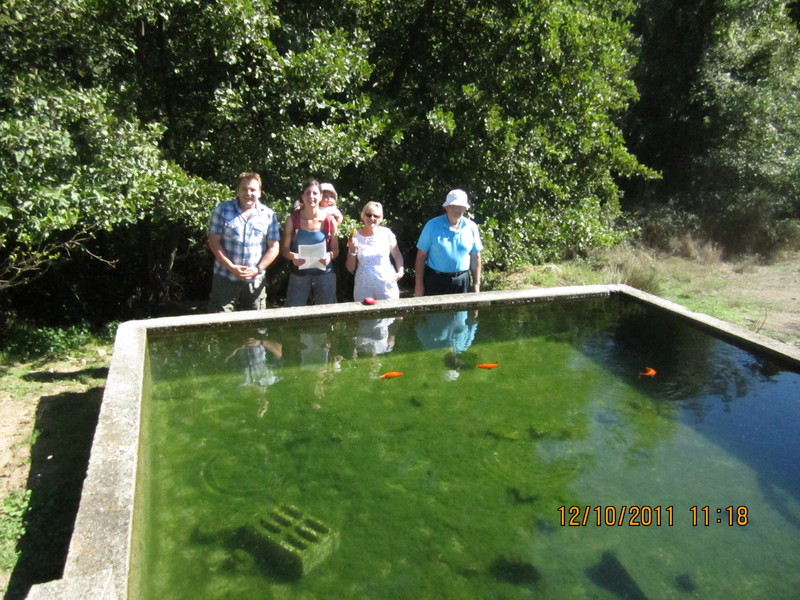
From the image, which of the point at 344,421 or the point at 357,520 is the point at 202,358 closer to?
the point at 344,421

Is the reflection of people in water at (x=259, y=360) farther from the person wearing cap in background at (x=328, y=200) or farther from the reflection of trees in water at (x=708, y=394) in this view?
the reflection of trees in water at (x=708, y=394)

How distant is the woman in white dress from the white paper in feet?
0.67

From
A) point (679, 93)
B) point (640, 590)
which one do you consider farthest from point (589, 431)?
point (679, 93)

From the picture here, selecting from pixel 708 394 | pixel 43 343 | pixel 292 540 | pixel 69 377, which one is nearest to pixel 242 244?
pixel 69 377

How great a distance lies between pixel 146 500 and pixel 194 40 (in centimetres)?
432

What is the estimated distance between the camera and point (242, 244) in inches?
191

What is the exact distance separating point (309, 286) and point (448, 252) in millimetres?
1113

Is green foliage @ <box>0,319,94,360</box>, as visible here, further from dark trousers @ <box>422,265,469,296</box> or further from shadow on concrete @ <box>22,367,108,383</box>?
dark trousers @ <box>422,265,469,296</box>

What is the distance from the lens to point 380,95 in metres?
7.34

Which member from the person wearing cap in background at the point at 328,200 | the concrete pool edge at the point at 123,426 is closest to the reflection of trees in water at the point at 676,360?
the concrete pool edge at the point at 123,426

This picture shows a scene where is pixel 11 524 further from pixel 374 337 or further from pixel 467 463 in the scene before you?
pixel 374 337

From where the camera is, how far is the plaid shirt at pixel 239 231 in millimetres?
4812

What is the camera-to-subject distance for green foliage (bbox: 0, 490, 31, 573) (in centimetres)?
309
